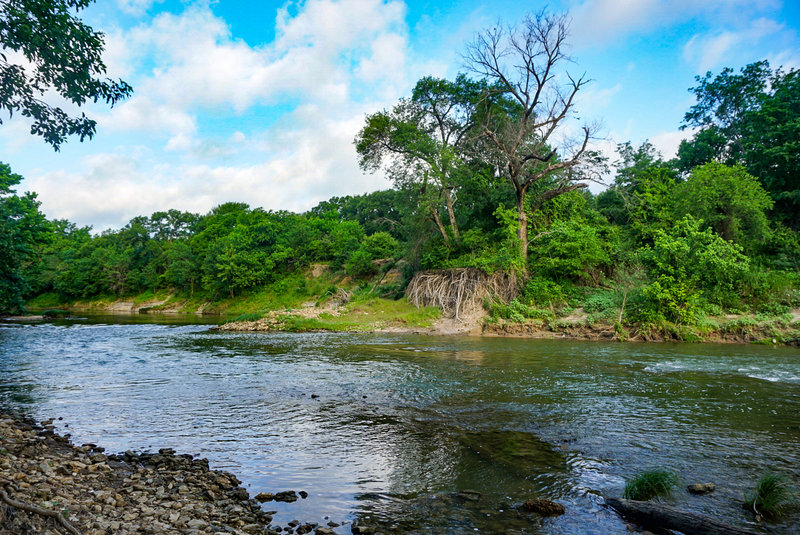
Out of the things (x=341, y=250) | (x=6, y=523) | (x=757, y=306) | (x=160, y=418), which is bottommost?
(x=160, y=418)

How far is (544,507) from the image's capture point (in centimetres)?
511

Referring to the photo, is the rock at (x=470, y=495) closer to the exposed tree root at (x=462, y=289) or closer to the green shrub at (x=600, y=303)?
the green shrub at (x=600, y=303)

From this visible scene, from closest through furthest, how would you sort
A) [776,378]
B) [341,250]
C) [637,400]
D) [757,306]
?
[637,400] → [776,378] → [757,306] → [341,250]

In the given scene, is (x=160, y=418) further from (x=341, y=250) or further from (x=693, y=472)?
(x=341, y=250)

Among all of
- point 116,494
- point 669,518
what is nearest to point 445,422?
point 669,518

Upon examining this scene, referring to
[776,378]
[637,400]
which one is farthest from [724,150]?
[637,400]

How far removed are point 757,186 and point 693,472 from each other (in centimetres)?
2793

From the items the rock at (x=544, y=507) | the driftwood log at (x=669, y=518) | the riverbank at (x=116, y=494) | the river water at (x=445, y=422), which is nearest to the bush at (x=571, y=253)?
the river water at (x=445, y=422)

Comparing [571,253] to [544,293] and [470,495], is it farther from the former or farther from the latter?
[470,495]

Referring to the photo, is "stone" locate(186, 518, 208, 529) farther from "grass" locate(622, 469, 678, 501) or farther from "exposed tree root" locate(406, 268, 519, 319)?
"exposed tree root" locate(406, 268, 519, 319)

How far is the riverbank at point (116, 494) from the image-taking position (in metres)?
4.00

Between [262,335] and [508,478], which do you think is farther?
[262,335]

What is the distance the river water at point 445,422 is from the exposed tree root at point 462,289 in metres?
10.6

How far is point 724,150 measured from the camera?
123 ft
